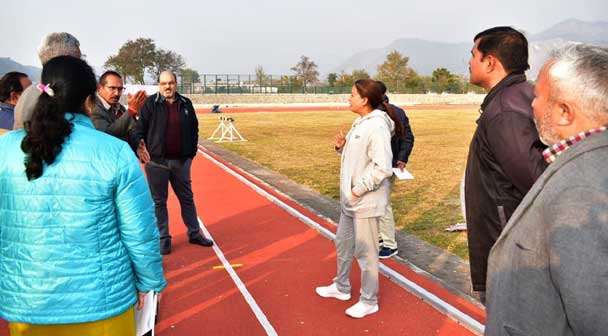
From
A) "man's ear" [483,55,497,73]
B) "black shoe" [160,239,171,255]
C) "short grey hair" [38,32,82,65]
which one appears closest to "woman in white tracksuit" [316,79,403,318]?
"man's ear" [483,55,497,73]

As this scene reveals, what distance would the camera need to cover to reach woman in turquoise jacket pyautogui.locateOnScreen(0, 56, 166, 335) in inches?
80.2

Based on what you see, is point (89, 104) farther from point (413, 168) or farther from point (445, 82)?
point (445, 82)

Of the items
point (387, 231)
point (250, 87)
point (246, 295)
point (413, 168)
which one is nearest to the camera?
point (246, 295)

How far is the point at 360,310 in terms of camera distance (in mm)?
4141

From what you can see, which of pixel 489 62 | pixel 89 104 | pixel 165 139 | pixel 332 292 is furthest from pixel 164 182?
pixel 489 62

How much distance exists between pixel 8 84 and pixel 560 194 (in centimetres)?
451

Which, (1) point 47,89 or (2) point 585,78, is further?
(1) point 47,89

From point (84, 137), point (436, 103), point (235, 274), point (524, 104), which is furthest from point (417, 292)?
point (436, 103)

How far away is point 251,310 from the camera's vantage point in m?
4.34

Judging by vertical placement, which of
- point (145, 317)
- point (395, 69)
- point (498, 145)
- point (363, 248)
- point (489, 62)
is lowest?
point (363, 248)

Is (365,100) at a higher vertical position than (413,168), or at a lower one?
higher

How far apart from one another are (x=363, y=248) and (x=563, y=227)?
9.07 ft

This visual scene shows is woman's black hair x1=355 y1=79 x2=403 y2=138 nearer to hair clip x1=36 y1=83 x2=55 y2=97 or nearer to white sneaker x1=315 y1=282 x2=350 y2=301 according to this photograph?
white sneaker x1=315 y1=282 x2=350 y2=301

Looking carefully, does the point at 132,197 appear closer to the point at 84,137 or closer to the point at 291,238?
the point at 84,137
